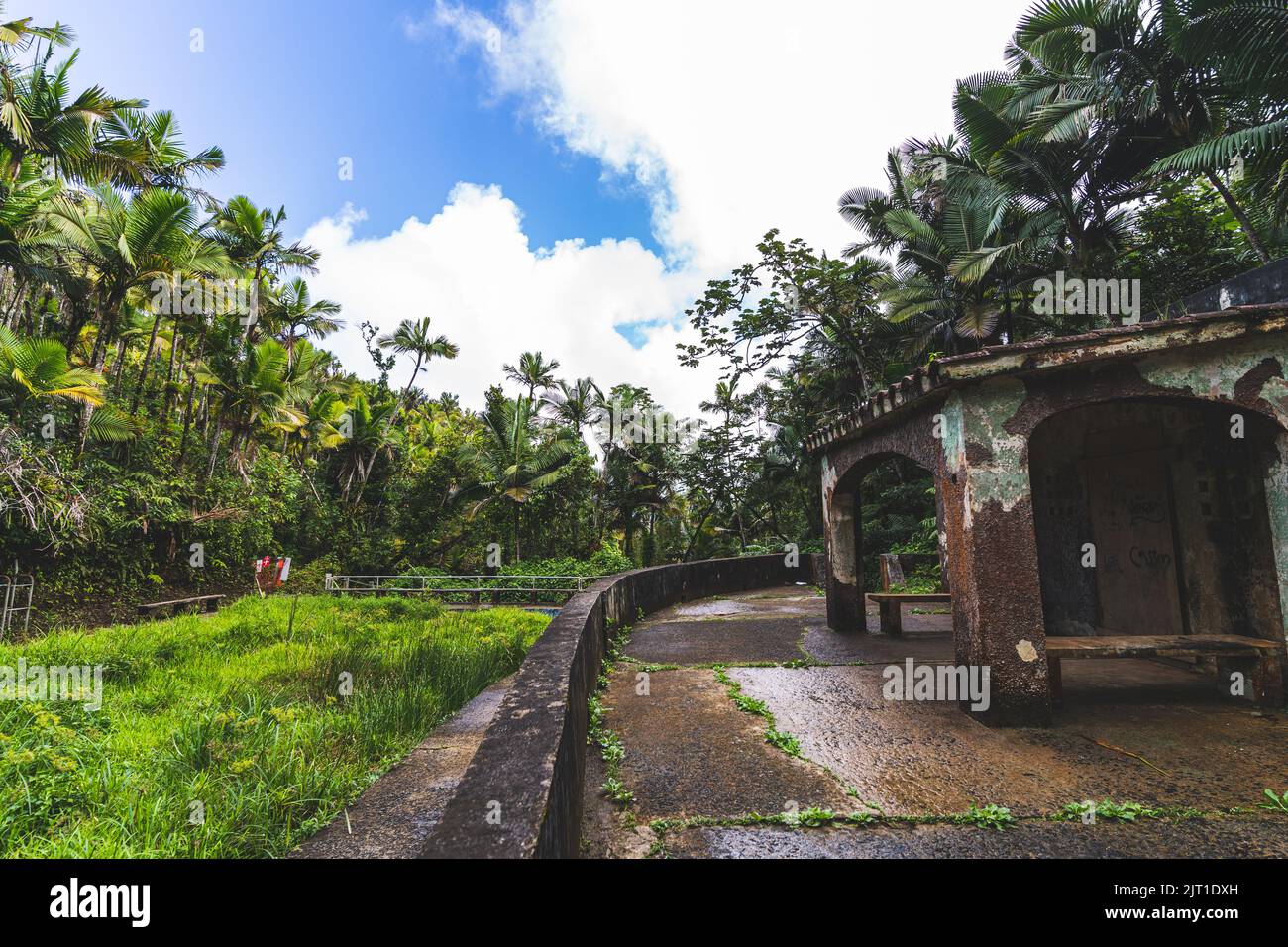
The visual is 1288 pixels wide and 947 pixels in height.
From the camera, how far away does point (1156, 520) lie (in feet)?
18.8

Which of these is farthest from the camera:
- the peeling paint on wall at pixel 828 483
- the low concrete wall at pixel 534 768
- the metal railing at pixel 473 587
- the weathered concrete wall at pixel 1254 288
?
the metal railing at pixel 473 587

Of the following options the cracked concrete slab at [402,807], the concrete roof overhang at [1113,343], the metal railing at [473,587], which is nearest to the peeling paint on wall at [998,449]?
the concrete roof overhang at [1113,343]

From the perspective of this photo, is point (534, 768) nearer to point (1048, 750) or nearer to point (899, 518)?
point (1048, 750)

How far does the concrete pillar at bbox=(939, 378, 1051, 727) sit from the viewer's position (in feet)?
14.3

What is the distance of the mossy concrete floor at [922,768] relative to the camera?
2.88 m

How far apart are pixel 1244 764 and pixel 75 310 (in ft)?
66.3

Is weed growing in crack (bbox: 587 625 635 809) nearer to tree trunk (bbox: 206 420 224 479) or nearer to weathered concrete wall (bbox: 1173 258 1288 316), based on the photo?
weathered concrete wall (bbox: 1173 258 1288 316)

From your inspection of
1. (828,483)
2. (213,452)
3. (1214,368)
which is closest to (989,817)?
(1214,368)

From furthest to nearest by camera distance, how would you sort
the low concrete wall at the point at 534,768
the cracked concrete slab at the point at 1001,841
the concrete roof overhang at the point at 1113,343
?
1. the concrete roof overhang at the point at 1113,343
2. the cracked concrete slab at the point at 1001,841
3. the low concrete wall at the point at 534,768

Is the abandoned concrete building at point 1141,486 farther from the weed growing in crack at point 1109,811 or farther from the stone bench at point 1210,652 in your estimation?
the weed growing in crack at point 1109,811

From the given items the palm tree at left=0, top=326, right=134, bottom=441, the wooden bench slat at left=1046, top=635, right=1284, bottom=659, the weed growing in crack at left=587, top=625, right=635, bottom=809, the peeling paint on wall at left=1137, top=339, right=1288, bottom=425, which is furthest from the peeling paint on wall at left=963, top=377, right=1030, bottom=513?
the palm tree at left=0, top=326, right=134, bottom=441

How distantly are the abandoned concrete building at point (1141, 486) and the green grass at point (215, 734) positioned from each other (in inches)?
190
